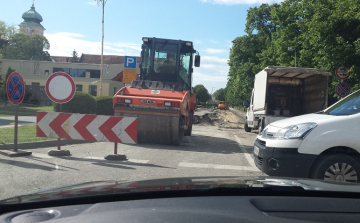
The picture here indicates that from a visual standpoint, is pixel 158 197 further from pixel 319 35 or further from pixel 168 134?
pixel 319 35

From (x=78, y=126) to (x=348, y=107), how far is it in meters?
6.62

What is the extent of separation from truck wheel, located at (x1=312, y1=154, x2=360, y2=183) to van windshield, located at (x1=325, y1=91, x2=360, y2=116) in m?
0.79

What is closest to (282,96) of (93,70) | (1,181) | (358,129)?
(358,129)

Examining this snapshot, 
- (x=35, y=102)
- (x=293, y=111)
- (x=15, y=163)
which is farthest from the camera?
(x=35, y=102)

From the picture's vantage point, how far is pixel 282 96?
17.5m

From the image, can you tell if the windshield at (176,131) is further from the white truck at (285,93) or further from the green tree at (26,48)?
the green tree at (26,48)

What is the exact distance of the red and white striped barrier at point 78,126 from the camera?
10.1 metres

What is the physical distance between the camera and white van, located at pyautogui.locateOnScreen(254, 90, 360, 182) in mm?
5992

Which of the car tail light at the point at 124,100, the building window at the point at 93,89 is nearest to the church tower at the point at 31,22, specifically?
the building window at the point at 93,89

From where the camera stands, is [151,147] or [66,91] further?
[151,147]

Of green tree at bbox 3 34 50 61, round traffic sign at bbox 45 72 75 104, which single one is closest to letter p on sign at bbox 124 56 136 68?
round traffic sign at bbox 45 72 75 104

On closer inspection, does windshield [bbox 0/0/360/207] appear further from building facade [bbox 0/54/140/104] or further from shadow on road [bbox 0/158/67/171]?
building facade [bbox 0/54/140/104]

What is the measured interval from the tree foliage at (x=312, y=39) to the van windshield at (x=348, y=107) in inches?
456

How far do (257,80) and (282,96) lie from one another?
1.51 m
